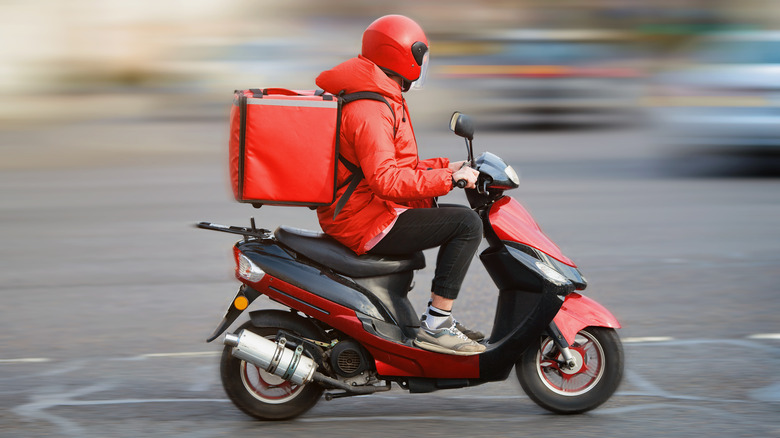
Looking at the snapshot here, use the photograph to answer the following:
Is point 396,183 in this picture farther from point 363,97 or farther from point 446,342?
point 446,342

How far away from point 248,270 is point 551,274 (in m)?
1.32

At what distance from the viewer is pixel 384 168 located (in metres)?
4.91

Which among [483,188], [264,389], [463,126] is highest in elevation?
[463,126]

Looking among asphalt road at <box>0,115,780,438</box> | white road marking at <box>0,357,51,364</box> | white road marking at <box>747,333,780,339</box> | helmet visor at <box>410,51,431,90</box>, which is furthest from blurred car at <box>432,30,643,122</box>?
helmet visor at <box>410,51,431,90</box>

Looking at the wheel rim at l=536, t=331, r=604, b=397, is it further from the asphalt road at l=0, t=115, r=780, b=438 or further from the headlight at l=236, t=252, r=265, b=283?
the headlight at l=236, t=252, r=265, b=283

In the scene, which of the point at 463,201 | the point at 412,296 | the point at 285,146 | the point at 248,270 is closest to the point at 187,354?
the point at 248,270

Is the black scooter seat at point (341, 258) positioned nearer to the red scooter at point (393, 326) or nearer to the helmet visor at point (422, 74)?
the red scooter at point (393, 326)

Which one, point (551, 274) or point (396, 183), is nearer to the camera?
point (396, 183)

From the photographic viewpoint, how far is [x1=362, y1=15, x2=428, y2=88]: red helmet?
505cm

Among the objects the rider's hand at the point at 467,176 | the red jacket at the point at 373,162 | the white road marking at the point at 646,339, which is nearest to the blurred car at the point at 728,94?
the white road marking at the point at 646,339

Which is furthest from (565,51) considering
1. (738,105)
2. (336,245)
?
(336,245)

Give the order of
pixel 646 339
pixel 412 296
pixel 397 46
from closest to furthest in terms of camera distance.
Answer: pixel 397 46
pixel 646 339
pixel 412 296

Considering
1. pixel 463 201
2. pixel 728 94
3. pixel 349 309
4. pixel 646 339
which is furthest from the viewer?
pixel 728 94

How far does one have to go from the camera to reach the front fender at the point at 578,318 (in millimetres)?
5145
